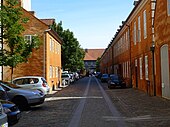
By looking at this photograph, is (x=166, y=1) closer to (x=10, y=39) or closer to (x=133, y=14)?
(x=10, y=39)

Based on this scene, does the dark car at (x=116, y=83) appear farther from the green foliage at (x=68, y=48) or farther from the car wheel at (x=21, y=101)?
the green foliage at (x=68, y=48)

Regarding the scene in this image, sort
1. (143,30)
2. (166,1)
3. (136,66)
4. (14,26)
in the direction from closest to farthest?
(166,1)
(14,26)
(143,30)
(136,66)

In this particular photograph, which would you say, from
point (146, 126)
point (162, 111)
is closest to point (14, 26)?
point (162, 111)

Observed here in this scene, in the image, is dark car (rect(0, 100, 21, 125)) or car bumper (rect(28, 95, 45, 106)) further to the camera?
car bumper (rect(28, 95, 45, 106))

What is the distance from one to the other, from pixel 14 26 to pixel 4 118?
13866mm

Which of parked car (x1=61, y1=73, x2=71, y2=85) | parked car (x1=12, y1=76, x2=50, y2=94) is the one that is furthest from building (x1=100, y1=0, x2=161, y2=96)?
parked car (x1=61, y1=73, x2=71, y2=85)

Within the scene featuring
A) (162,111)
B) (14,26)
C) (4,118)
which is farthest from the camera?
(14,26)

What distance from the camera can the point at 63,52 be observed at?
59.0m

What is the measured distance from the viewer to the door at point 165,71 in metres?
19.0

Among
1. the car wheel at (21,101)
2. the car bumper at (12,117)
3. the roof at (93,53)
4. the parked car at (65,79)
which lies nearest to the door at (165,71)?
the car wheel at (21,101)

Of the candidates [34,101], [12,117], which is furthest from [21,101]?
[12,117]

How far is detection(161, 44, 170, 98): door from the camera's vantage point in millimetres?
19000

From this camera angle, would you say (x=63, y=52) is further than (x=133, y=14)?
Yes

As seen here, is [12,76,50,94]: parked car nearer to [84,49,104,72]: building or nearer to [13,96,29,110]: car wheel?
[13,96,29,110]: car wheel
